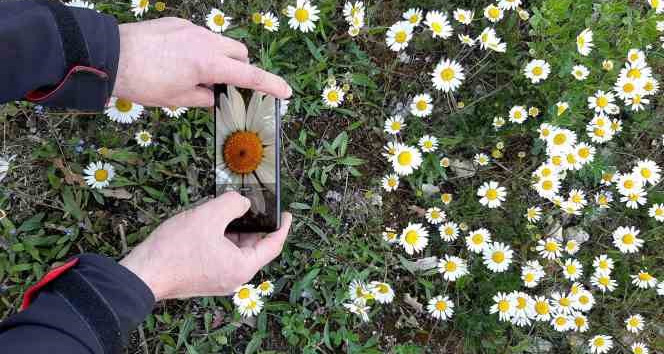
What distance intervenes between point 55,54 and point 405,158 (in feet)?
5.73

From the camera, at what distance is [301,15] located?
9.29ft

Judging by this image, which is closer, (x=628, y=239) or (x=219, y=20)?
(x=219, y=20)

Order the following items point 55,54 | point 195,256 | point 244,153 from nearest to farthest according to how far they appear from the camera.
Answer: point 55,54, point 195,256, point 244,153

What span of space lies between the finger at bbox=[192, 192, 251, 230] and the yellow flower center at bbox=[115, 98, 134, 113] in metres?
0.96

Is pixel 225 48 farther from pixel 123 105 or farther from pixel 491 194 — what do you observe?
pixel 491 194

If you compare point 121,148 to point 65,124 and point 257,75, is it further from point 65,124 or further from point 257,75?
point 257,75

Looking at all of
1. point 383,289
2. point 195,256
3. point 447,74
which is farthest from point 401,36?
point 195,256

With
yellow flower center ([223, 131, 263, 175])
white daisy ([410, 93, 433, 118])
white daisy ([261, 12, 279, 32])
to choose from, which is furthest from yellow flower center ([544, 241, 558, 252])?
white daisy ([261, 12, 279, 32])

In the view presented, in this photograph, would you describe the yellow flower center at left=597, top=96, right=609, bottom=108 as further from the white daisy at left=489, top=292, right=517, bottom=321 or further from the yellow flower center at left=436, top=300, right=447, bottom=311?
the yellow flower center at left=436, top=300, right=447, bottom=311

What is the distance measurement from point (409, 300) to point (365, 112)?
1.07m

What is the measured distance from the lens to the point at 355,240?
2.89 meters

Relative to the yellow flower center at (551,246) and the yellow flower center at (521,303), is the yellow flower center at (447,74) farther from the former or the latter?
the yellow flower center at (521,303)

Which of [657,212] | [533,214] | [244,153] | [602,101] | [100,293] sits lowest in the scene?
[100,293]

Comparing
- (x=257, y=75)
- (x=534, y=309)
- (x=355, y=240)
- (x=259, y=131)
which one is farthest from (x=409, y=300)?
(x=257, y=75)
